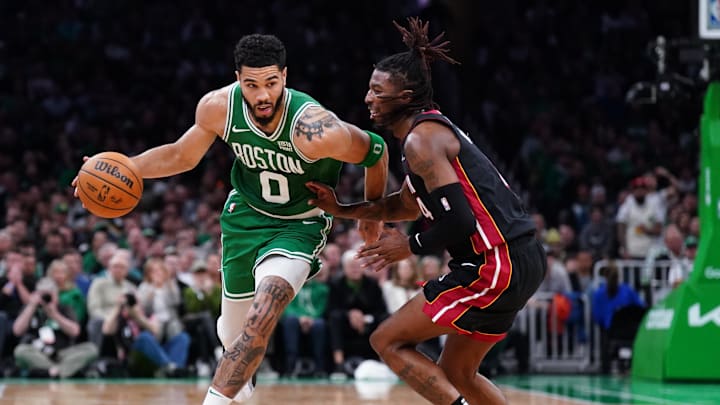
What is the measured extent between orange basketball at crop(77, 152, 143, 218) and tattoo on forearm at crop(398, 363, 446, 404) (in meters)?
1.96

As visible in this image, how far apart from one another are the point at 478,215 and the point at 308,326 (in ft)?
25.1

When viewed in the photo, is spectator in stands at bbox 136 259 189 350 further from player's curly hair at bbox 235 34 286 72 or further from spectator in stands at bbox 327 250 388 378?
player's curly hair at bbox 235 34 286 72

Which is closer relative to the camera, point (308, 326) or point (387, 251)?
point (387, 251)

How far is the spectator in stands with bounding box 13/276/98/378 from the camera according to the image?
12461 mm

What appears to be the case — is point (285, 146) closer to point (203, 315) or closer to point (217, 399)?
point (217, 399)

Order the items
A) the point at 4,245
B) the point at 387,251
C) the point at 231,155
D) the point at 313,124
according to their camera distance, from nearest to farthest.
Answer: the point at 387,251, the point at 313,124, the point at 4,245, the point at 231,155

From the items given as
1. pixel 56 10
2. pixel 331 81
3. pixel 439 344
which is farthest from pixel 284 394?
pixel 56 10

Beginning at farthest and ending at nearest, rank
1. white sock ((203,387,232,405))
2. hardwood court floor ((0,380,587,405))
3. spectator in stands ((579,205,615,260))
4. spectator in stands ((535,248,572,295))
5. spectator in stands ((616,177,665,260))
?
spectator in stands ((579,205,615,260)), spectator in stands ((616,177,665,260)), spectator in stands ((535,248,572,295)), hardwood court floor ((0,380,587,405)), white sock ((203,387,232,405))

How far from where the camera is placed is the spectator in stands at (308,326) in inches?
515

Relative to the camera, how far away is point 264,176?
6.62m

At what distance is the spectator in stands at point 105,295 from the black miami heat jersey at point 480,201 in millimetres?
7523

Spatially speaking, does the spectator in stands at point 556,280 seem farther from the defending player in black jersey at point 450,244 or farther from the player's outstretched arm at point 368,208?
the defending player in black jersey at point 450,244

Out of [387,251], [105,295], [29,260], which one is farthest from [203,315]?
[387,251]

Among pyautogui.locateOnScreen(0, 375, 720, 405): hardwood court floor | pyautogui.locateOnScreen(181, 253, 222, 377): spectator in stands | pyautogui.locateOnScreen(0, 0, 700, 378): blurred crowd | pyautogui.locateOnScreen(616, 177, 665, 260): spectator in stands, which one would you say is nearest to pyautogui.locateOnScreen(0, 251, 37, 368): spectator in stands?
pyautogui.locateOnScreen(0, 0, 700, 378): blurred crowd
